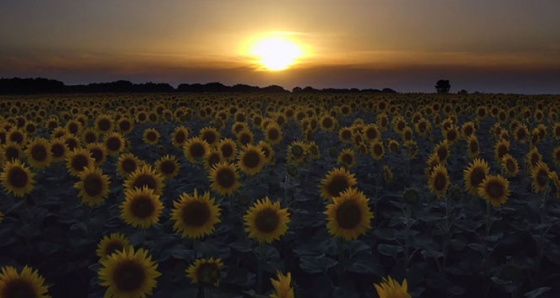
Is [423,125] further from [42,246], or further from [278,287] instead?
[278,287]

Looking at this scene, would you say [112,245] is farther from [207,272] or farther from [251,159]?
[251,159]

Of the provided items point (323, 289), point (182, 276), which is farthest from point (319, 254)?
point (182, 276)

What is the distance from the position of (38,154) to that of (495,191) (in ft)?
23.3

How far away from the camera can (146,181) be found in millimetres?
7203

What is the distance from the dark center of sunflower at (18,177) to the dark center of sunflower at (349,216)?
461 centimetres

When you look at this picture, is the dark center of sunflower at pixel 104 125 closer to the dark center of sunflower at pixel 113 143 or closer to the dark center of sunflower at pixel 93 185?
the dark center of sunflower at pixel 113 143

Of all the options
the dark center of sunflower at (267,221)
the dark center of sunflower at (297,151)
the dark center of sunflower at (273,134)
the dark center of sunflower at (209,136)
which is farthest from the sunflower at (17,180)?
the dark center of sunflower at (273,134)

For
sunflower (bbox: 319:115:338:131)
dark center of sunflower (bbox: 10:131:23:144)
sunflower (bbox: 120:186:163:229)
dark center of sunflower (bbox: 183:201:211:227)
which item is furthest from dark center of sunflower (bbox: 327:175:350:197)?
sunflower (bbox: 319:115:338:131)

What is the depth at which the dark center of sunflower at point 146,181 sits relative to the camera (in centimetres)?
718

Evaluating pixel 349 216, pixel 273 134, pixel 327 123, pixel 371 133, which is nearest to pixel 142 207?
pixel 349 216

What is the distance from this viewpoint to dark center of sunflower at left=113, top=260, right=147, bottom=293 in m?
4.58

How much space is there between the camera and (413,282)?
6.27 m

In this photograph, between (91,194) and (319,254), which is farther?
(91,194)

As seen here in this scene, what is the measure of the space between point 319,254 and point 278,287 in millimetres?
3359
